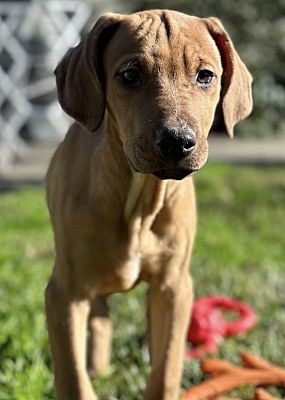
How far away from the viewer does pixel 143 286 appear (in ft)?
16.9

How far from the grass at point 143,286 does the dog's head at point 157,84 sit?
129 centimetres

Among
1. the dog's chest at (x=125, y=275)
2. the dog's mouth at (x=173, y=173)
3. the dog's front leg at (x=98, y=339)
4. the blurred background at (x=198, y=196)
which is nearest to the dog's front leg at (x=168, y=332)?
the dog's chest at (x=125, y=275)

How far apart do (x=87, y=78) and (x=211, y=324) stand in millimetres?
1719

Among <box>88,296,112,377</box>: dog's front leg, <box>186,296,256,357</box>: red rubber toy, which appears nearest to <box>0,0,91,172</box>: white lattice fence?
<box>186,296,256,357</box>: red rubber toy

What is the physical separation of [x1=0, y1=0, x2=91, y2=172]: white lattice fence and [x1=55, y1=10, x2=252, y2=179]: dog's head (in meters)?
5.73

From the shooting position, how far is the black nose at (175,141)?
2.69m

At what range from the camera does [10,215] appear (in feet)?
21.7

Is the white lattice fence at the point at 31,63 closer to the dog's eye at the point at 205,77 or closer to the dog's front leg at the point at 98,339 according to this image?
the dog's front leg at the point at 98,339

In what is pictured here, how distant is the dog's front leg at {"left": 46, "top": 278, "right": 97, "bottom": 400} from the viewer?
10.6 feet

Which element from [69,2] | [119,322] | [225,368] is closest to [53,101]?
[69,2]

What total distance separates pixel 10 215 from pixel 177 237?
136 inches

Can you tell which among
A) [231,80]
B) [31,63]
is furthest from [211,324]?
[31,63]

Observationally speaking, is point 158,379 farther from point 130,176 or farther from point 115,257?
point 130,176

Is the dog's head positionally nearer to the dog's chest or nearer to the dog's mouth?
the dog's mouth
